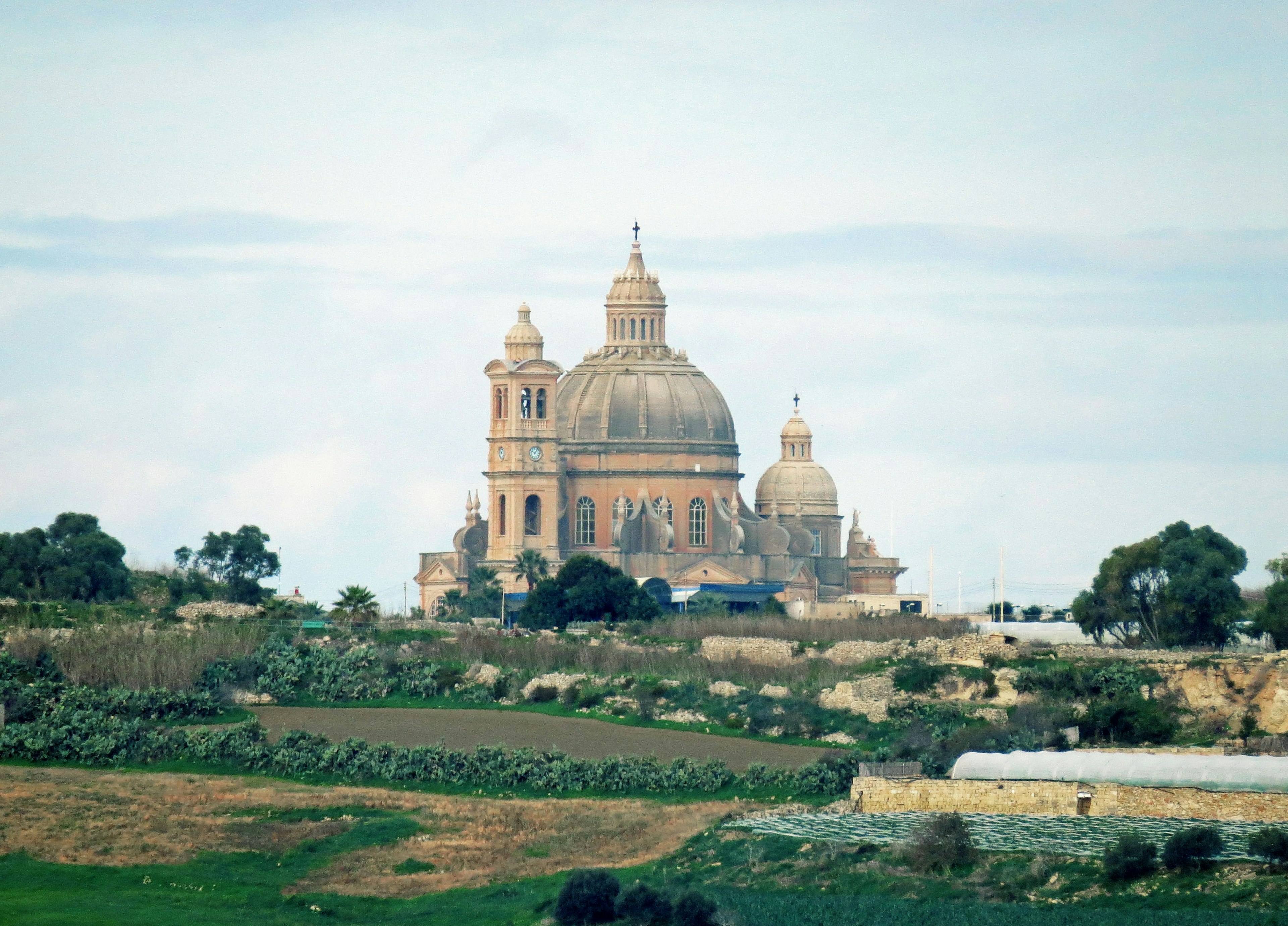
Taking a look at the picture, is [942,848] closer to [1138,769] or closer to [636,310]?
[1138,769]

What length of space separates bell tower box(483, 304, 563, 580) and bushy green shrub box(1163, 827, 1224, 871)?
92.5 metres

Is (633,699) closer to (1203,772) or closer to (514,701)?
(514,701)

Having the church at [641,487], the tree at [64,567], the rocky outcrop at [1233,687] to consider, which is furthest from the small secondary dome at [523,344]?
the rocky outcrop at [1233,687]

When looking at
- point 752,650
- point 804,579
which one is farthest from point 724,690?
point 804,579

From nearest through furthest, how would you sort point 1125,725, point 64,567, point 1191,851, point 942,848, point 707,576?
point 1191,851 → point 942,848 → point 1125,725 → point 64,567 → point 707,576

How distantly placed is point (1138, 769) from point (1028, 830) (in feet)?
13.7

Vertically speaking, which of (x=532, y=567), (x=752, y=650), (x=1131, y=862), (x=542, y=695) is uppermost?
(x=532, y=567)

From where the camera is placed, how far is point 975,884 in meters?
45.8

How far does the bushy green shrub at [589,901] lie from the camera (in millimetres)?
47250

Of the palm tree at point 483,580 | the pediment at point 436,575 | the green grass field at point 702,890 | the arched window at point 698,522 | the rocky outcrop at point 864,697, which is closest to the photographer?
the green grass field at point 702,890

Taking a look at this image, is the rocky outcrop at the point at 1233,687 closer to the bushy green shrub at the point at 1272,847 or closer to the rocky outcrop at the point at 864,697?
the rocky outcrop at the point at 864,697

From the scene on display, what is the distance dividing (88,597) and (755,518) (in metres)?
50.2

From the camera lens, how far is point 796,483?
151 metres

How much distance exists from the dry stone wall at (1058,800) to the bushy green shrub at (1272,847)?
409cm
